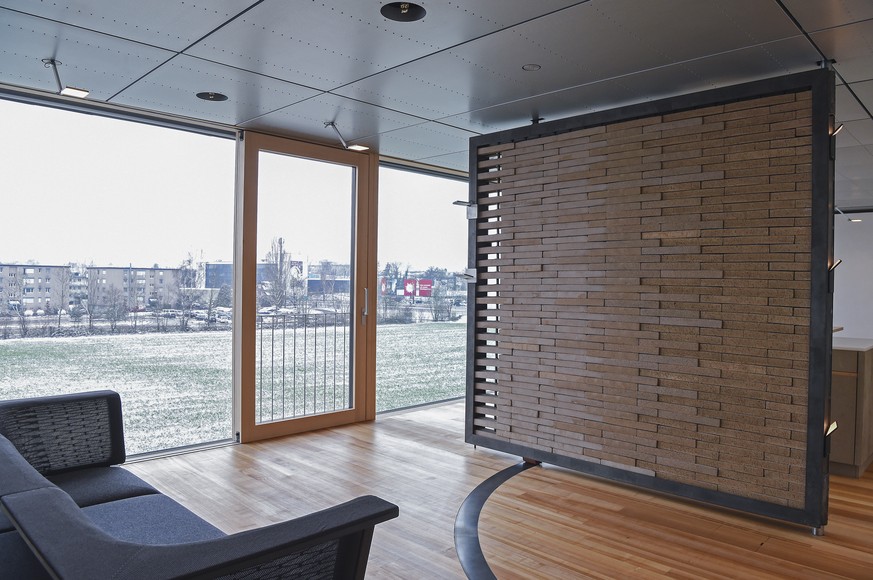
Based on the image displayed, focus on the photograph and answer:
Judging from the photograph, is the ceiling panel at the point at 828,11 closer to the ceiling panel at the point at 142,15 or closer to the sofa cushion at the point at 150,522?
the ceiling panel at the point at 142,15

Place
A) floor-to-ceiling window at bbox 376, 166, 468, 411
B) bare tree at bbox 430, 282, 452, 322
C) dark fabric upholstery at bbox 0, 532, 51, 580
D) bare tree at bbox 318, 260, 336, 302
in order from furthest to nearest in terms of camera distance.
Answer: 1. bare tree at bbox 430, 282, 452, 322
2. floor-to-ceiling window at bbox 376, 166, 468, 411
3. bare tree at bbox 318, 260, 336, 302
4. dark fabric upholstery at bbox 0, 532, 51, 580

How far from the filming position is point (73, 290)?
4.21 meters

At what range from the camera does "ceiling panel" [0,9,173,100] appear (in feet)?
9.92

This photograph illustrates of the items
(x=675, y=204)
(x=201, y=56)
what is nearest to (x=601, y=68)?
(x=675, y=204)

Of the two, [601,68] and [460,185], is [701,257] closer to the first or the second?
[601,68]

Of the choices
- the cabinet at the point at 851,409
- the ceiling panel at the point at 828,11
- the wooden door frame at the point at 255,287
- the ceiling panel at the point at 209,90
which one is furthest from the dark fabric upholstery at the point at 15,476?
the cabinet at the point at 851,409

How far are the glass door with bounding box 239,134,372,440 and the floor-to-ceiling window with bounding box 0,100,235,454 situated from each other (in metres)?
0.20

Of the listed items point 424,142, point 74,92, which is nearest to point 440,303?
point 424,142

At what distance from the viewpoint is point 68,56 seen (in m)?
3.37

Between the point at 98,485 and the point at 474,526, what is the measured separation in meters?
1.82

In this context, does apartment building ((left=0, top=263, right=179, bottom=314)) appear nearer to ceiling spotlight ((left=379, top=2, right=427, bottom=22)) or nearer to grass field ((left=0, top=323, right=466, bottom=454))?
grass field ((left=0, top=323, right=466, bottom=454))

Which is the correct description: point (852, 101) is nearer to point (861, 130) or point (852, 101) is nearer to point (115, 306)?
point (861, 130)

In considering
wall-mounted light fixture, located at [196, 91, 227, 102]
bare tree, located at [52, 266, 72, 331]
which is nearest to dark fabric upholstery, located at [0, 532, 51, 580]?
bare tree, located at [52, 266, 72, 331]

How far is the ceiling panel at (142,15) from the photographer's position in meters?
2.74
